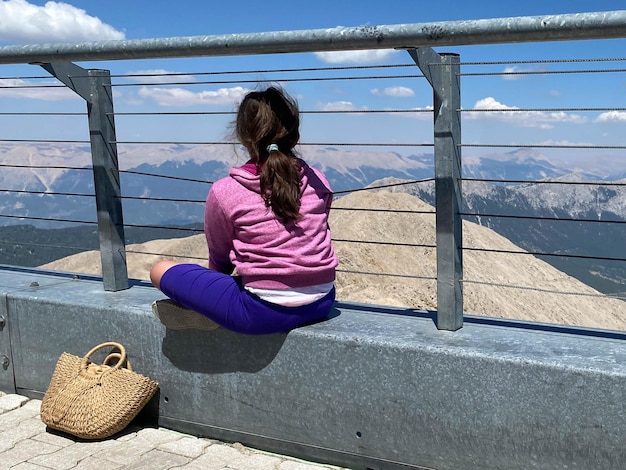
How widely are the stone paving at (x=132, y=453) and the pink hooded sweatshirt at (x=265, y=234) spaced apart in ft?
2.42

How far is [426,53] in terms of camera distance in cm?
280

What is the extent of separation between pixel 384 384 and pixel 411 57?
119 centimetres

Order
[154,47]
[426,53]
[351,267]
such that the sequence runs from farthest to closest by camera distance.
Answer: [351,267] < [154,47] < [426,53]

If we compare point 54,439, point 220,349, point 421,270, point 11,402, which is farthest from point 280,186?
point 421,270

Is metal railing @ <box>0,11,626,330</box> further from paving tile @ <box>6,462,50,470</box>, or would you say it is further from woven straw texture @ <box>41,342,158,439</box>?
paving tile @ <box>6,462,50,470</box>

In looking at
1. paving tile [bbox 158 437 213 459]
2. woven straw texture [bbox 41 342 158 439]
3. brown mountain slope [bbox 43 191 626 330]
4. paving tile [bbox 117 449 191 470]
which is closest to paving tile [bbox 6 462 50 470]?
woven straw texture [bbox 41 342 158 439]

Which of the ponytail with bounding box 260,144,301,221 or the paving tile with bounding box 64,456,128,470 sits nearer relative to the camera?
the ponytail with bounding box 260,144,301,221

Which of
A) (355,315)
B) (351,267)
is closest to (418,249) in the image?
(351,267)

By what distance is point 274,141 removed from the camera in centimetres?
306

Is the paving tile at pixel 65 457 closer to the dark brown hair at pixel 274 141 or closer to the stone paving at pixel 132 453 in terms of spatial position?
the stone paving at pixel 132 453

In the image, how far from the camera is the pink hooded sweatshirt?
302 cm

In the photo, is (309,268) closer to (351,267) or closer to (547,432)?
(547,432)

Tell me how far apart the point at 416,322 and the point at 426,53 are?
1.05 metres

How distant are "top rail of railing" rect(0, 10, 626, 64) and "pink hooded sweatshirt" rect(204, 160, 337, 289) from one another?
0.50 metres
